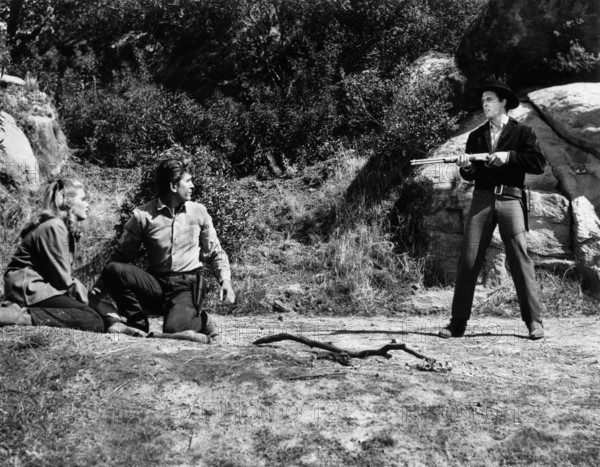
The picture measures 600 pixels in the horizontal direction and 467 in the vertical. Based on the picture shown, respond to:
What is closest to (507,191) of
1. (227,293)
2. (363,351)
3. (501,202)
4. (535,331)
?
(501,202)

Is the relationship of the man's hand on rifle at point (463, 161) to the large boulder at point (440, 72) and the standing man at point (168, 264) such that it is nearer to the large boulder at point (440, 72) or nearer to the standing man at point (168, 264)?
the standing man at point (168, 264)

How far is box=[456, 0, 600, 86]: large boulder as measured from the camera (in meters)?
10.6

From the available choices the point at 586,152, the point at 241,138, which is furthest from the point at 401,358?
the point at 241,138

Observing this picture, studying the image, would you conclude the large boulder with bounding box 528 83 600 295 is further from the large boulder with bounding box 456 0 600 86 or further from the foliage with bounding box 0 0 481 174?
the foliage with bounding box 0 0 481 174

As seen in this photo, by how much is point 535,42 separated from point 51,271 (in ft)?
22.6

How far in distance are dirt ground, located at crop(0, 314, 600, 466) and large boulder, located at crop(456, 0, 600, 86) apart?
5.47 metres

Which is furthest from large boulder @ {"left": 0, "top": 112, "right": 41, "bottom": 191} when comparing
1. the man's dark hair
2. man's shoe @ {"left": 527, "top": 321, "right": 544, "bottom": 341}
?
man's shoe @ {"left": 527, "top": 321, "right": 544, "bottom": 341}

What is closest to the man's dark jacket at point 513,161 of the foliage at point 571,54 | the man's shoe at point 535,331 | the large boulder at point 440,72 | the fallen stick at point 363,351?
the man's shoe at point 535,331

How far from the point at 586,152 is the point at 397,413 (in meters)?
5.86

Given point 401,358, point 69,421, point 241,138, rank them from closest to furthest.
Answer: point 69,421, point 401,358, point 241,138

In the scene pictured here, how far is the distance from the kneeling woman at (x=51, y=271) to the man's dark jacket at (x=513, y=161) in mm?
3102

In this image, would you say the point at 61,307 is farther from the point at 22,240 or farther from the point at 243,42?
the point at 243,42

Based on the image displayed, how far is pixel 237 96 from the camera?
13.4 m

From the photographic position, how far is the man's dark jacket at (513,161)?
707 cm
